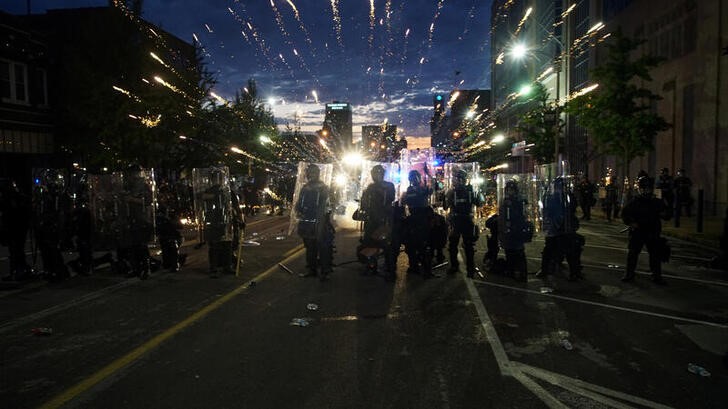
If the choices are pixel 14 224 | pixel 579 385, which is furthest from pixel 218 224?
pixel 579 385

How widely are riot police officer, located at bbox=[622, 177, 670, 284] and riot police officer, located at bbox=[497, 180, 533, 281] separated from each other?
5.32 ft

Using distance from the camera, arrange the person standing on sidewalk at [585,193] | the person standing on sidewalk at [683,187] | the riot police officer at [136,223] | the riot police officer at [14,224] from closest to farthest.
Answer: the riot police officer at [14,224] → the riot police officer at [136,223] → the person standing on sidewalk at [683,187] → the person standing on sidewalk at [585,193]

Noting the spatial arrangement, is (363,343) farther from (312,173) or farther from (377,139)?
(377,139)

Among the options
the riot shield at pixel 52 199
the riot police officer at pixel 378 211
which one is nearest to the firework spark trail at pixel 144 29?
the riot shield at pixel 52 199

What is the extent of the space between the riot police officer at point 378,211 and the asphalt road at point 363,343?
74 cm

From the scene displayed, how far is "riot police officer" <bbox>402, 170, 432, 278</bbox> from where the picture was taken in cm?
956

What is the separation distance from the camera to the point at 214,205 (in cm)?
983

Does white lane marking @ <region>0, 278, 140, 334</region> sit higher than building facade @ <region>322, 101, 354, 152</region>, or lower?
lower

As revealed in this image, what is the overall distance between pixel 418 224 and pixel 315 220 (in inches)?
72.4

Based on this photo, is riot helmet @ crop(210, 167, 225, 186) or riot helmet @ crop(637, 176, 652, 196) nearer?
riot helmet @ crop(637, 176, 652, 196)

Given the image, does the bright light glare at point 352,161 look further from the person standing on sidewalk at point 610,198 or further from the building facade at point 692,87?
the building facade at point 692,87

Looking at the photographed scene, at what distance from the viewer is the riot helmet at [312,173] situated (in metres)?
9.71

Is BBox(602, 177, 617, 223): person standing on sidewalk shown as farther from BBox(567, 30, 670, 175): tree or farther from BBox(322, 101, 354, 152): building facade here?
BBox(322, 101, 354, 152): building facade

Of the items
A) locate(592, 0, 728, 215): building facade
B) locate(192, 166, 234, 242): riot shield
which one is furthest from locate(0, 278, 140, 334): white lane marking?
locate(592, 0, 728, 215): building facade
